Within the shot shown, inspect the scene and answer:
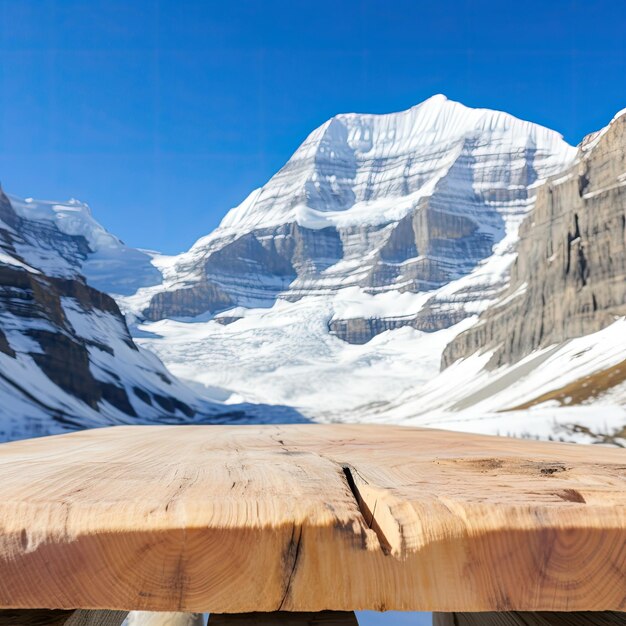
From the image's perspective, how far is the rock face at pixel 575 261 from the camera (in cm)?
→ 6141

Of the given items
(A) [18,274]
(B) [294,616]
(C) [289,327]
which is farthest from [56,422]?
(C) [289,327]

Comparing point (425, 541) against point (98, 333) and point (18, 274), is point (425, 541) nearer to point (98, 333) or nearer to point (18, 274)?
point (18, 274)

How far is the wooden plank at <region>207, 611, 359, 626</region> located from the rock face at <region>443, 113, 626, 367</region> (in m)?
63.2

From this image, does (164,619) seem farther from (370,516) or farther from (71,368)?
(71,368)

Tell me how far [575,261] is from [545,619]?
70.0 meters

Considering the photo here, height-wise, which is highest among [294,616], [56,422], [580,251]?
[580,251]

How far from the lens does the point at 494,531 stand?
3.31ft

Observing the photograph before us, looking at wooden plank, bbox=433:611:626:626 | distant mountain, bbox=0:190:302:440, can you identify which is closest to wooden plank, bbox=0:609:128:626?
wooden plank, bbox=433:611:626:626

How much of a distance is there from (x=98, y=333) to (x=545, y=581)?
74247 millimetres

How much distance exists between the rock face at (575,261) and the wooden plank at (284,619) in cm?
6325

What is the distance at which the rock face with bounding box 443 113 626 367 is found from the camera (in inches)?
2418

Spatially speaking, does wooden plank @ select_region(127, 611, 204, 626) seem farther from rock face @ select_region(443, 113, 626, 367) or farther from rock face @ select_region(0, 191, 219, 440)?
rock face @ select_region(443, 113, 626, 367)

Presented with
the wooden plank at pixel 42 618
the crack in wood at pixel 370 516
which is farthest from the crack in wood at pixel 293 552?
the wooden plank at pixel 42 618

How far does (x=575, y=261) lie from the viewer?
65438 mm
